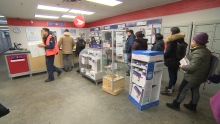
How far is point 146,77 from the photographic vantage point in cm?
192

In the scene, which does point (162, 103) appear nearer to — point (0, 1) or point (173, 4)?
point (173, 4)

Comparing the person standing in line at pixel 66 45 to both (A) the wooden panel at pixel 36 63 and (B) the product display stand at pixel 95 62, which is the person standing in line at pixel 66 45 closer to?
(A) the wooden panel at pixel 36 63

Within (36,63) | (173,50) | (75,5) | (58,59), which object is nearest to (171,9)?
(173,50)

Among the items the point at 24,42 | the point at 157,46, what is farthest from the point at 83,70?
the point at 24,42

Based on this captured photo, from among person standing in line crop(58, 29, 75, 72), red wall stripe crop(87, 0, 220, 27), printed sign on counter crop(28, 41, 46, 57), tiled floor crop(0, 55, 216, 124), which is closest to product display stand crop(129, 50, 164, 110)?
tiled floor crop(0, 55, 216, 124)

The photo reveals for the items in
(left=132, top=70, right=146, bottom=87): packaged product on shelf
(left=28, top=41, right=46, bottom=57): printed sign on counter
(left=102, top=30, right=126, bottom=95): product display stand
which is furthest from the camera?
(left=28, top=41, right=46, bottom=57): printed sign on counter

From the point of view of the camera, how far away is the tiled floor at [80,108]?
6.17 feet

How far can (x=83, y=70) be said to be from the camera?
3754 millimetres

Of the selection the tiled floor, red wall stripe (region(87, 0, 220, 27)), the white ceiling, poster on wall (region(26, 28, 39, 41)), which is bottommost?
Answer: the tiled floor

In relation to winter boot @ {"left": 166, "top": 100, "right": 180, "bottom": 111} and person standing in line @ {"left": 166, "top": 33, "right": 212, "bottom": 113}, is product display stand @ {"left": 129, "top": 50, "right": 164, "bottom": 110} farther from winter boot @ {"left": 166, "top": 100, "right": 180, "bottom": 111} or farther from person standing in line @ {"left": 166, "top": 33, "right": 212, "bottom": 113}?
person standing in line @ {"left": 166, "top": 33, "right": 212, "bottom": 113}

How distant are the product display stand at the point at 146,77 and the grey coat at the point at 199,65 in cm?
47

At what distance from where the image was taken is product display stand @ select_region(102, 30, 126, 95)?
2551 millimetres

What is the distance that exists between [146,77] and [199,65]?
812mm

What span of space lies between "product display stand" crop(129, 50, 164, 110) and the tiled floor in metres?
0.18
